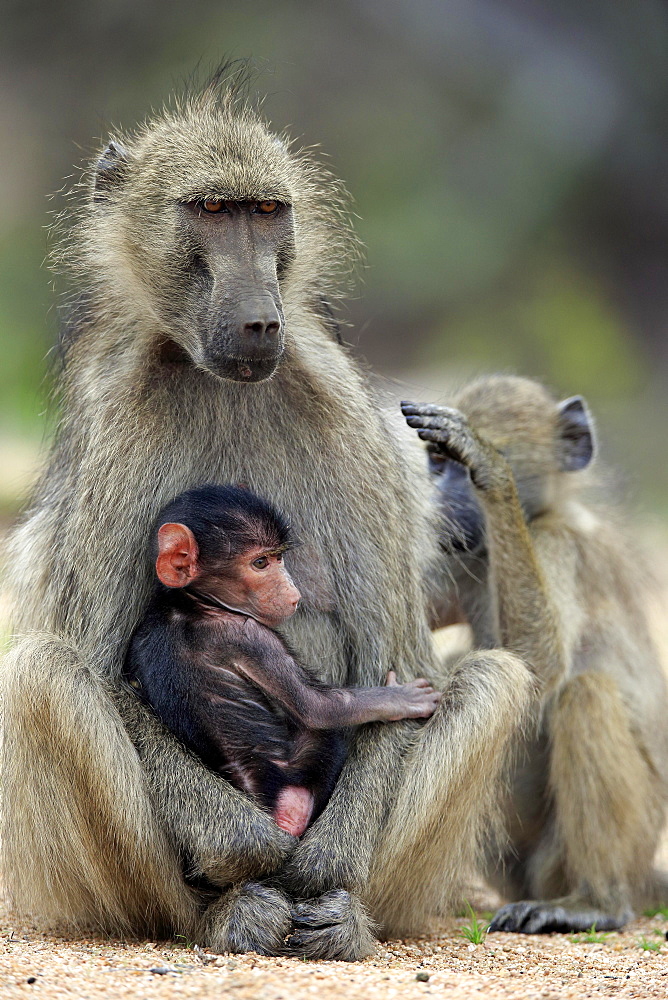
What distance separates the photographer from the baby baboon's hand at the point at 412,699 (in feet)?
11.2

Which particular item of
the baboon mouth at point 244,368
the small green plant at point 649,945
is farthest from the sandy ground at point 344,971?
the baboon mouth at point 244,368

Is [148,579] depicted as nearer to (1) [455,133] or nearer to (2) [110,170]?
(2) [110,170]

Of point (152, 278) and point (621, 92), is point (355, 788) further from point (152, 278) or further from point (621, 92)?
point (621, 92)

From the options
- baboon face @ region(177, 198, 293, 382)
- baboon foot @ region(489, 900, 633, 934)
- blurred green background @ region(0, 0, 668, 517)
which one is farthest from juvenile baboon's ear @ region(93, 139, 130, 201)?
blurred green background @ region(0, 0, 668, 517)

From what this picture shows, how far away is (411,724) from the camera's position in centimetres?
347

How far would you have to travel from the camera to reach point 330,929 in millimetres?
3061

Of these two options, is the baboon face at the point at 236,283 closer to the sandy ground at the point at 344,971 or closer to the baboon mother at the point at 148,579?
the baboon mother at the point at 148,579

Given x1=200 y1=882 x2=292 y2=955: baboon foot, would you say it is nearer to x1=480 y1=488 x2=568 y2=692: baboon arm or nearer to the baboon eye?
x1=480 y1=488 x2=568 y2=692: baboon arm

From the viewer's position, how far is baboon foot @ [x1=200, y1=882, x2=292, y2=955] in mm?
3004

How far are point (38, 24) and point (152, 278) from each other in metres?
11.6

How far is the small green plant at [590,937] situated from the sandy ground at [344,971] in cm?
7

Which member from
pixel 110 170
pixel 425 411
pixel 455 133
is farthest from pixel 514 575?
pixel 455 133

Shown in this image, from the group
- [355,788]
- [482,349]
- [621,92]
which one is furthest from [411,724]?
[621,92]

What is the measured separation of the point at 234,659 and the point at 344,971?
0.82 m
